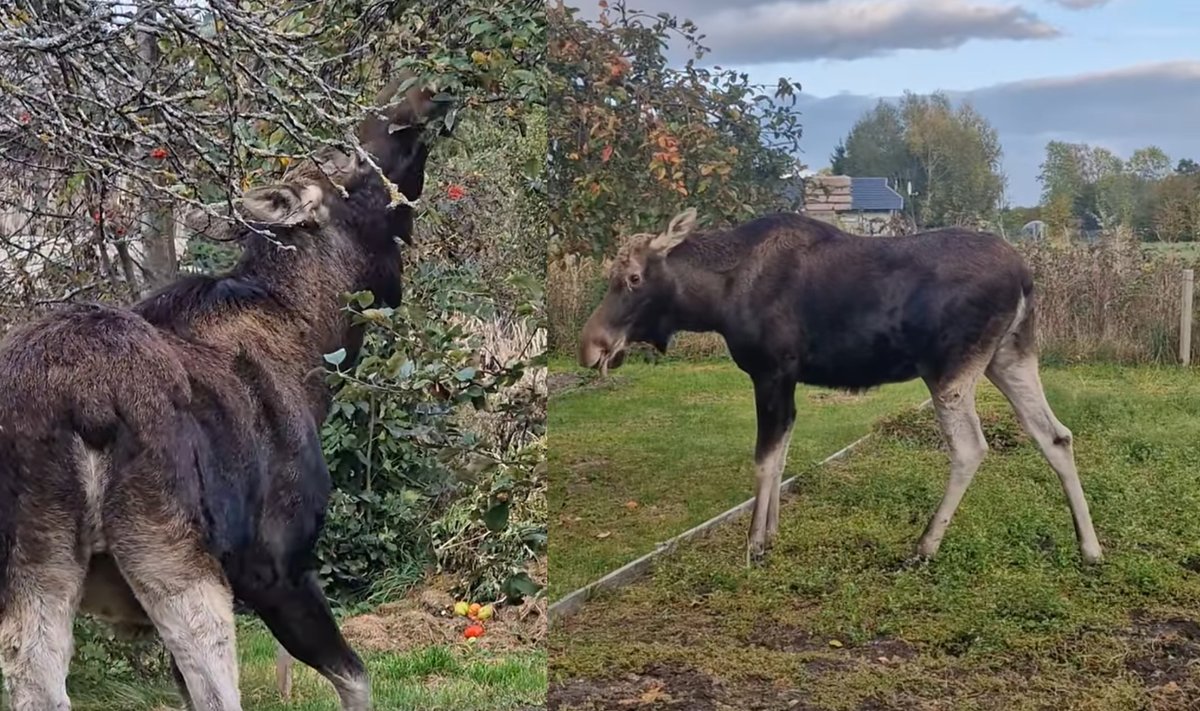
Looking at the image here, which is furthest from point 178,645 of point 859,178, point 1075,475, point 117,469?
point 1075,475

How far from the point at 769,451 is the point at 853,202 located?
31.7 inches

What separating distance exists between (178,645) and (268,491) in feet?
1.66

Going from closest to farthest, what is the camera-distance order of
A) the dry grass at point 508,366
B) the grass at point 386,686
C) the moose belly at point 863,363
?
the moose belly at point 863,363
the dry grass at point 508,366
the grass at point 386,686

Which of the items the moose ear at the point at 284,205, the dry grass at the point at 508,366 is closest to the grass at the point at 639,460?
the dry grass at the point at 508,366

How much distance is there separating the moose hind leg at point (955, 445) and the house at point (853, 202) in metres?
0.52

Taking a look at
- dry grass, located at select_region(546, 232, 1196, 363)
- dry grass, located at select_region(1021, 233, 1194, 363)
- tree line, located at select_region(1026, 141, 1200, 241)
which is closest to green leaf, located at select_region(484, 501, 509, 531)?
dry grass, located at select_region(546, 232, 1196, 363)

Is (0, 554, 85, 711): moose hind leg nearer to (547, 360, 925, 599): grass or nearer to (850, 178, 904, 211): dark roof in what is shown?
(547, 360, 925, 599): grass

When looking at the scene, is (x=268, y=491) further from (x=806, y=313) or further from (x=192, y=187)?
(x=806, y=313)

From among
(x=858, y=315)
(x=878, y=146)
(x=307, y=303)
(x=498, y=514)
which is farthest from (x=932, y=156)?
(x=307, y=303)

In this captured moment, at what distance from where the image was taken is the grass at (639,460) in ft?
12.7

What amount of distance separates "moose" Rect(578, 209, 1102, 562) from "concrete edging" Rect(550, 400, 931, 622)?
119 millimetres

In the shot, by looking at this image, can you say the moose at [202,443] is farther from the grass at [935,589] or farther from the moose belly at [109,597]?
the grass at [935,589]

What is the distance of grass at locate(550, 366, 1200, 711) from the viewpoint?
3619 millimetres

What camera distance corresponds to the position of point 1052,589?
3.70 meters
